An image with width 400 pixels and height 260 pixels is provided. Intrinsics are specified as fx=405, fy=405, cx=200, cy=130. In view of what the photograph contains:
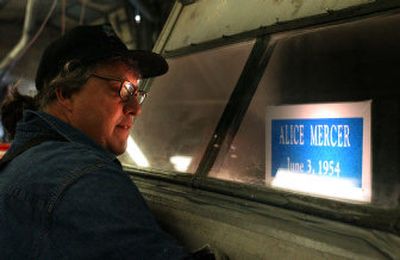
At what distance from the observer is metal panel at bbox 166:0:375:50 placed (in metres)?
1.44

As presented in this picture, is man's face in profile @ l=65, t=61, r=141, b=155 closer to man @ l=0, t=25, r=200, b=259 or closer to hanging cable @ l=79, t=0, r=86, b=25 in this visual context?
man @ l=0, t=25, r=200, b=259

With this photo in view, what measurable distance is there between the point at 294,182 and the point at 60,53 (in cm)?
90

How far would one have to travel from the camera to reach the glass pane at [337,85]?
110 cm

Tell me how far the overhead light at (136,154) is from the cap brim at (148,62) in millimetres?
447

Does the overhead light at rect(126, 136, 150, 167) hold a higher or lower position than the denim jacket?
higher

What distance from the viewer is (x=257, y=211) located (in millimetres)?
1201

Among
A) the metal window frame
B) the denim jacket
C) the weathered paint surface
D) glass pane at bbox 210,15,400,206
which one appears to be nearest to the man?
the denim jacket

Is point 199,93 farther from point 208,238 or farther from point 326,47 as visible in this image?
point 208,238

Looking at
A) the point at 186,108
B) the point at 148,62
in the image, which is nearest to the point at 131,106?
the point at 148,62

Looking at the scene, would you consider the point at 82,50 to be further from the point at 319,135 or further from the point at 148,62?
the point at 319,135

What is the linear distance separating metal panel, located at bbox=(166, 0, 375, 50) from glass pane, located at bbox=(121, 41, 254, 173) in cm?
9

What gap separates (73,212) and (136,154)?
3.61 ft

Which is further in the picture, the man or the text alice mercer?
the text alice mercer

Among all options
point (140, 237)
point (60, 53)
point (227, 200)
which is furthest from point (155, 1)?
point (140, 237)
